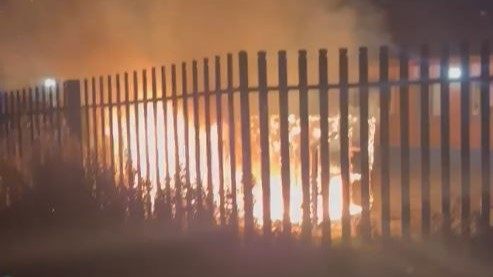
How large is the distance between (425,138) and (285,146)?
1.29 metres

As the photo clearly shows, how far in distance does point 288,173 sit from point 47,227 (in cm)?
300

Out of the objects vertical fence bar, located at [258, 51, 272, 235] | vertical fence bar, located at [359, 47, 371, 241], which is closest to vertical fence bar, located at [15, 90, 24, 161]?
vertical fence bar, located at [258, 51, 272, 235]

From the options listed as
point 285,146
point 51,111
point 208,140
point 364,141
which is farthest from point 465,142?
point 51,111

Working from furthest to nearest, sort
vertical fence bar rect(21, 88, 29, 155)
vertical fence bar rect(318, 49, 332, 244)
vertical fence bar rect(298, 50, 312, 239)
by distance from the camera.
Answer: vertical fence bar rect(21, 88, 29, 155) < vertical fence bar rect(298, 50, 312, 239) < vertical fence bar rect(318, 49, 332, 244)

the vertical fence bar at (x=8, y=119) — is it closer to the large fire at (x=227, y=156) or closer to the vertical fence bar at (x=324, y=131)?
the large fire at (x=227, y=156)

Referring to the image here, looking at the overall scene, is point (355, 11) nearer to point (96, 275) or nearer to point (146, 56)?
point (146, 56)

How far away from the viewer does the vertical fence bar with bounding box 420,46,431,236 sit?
6.60 m

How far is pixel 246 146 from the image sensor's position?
755cm

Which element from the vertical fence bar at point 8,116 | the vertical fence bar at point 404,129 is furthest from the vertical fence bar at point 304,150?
the vertical fence bar at point 8,116

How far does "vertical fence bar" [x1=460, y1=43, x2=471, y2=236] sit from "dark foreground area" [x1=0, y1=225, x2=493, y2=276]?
24 centimetres

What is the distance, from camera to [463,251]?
260 inches

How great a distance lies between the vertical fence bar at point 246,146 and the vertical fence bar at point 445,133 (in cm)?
179

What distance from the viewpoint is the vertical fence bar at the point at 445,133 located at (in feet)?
21.4

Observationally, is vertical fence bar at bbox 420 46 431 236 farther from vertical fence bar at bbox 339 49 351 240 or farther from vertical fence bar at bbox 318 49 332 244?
vertical fence bar at bbox 318 49 332 244
